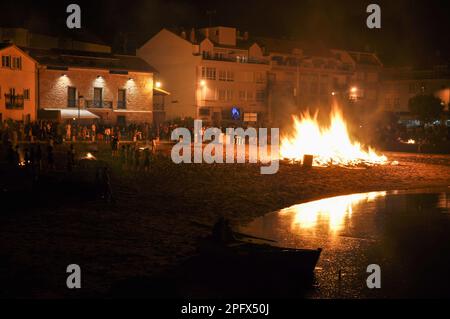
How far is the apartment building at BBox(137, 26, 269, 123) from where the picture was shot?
7225 centimetres

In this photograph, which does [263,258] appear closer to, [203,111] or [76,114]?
[76,114]

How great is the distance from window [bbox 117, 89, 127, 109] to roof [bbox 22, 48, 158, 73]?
244cm

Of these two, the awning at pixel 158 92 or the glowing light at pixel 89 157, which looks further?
the awning at pixel 158 92

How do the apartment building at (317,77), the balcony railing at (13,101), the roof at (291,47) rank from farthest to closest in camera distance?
the roof at (291,47) → the apartment building at (317,77) → the balcony railing at (13,101)

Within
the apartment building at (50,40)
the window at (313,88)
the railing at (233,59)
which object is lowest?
the window at (313,88)

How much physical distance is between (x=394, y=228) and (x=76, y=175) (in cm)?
1403

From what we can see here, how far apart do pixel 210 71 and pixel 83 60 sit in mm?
16003

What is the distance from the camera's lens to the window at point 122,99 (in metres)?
65.4

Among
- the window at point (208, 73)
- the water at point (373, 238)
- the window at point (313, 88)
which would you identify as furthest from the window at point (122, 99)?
the water at point (373, 238)

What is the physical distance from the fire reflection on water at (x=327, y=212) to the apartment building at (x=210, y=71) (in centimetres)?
4376

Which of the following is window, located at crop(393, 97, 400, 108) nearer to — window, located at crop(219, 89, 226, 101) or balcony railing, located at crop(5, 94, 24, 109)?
window, located at crop(219, 89, 226, 101)

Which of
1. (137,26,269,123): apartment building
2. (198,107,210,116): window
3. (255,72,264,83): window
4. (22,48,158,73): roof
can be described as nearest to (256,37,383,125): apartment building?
(255,72,264,83): window

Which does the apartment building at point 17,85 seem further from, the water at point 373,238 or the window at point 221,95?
the water at point 373,238
